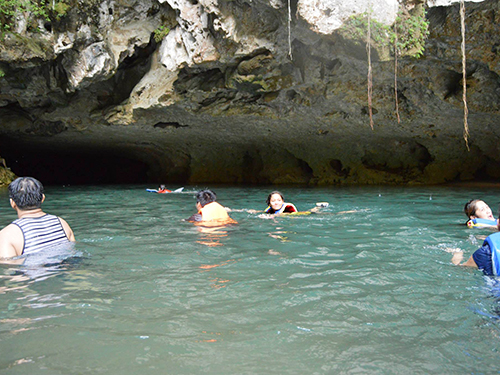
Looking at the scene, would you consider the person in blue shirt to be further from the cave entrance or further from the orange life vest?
the cave entrance

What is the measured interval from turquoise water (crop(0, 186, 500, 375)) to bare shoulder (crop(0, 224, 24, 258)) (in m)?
0.22

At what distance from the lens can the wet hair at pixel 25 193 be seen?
13.2ft

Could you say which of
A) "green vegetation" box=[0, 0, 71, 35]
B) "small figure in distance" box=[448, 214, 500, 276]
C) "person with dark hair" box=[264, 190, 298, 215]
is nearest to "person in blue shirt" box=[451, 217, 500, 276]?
"small figure in distance" box=[448, 214, 500, 276]

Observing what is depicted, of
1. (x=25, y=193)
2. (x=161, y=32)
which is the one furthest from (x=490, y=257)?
(x=161, y=32)

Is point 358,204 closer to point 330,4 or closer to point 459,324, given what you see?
point 330,4

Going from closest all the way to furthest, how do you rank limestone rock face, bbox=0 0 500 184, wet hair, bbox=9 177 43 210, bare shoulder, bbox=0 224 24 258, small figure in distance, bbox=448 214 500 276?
small figure in distance, bbox=448 214 500 276 < bare shoulder, bbox=0 224 24 258 < wet hair, bbox=9 177 43 210 < limestone rock face, bbox=0 0 500 184

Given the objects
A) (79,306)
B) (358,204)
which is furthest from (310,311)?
(358,204)

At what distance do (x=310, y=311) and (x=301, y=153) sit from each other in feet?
59.2

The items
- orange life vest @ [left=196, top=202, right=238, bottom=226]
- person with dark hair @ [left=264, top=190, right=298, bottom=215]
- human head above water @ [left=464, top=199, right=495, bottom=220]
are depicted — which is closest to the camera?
human head above water @ [left=464, top=199, right=495, bottom=220]

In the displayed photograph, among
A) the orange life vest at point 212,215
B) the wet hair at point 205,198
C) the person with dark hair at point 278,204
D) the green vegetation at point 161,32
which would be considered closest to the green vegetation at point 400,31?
the person with dark hair at point 278,204

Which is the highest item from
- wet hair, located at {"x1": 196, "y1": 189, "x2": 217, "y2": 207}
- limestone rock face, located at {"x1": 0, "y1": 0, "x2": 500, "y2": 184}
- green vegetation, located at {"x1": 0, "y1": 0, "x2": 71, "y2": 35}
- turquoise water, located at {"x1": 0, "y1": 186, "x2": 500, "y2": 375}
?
green vegetation, located at {"x1": 0, "y1": 0, "x2": 71, "y2": 35}

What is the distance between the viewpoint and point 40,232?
4117 mm

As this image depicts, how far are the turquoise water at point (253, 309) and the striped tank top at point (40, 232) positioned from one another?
26 centimetres

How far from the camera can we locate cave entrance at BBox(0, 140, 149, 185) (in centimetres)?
2664
